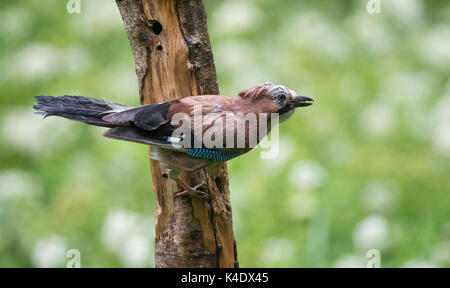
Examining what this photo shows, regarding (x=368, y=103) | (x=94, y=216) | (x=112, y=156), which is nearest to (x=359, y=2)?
(x=368, y=103)

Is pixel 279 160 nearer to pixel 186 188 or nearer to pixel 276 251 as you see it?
pixel 276 251

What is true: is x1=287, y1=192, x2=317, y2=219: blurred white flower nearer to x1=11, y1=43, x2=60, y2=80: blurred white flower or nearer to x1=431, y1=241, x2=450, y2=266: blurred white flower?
x1=431, y1=241, x2=450, y2=266: blurred white flower

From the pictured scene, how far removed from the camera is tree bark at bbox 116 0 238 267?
3.42 metres

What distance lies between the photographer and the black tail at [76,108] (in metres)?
3.25

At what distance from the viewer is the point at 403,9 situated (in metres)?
6.12

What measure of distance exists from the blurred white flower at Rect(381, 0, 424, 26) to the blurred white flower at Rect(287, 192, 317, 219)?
2.19 metres

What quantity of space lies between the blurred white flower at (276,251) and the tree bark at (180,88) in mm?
1219

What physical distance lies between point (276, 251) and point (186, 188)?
5.20 ft

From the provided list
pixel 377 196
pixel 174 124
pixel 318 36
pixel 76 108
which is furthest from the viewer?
pixel 318 36

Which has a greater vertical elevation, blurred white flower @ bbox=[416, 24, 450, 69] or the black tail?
blurred white flower @ bbox=[416, 24, 450, 69]

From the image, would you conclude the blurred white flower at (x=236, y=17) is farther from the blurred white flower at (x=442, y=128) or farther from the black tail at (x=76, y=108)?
the black tail at (x=76, y=108)

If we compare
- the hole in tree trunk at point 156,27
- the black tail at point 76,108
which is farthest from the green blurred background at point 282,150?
the hole in tree trunk at point 156,27

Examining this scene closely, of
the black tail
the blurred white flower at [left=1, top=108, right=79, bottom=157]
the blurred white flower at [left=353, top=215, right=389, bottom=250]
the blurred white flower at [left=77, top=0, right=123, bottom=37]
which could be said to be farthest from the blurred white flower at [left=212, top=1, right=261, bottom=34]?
the black tail

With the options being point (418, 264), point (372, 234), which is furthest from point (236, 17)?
point (418, 264)
